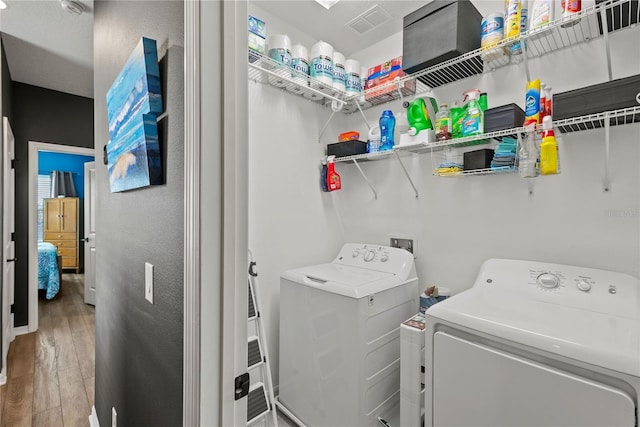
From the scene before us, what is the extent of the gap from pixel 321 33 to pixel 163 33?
5.64 feet

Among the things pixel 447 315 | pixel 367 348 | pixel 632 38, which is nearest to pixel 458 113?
pixel 632 38

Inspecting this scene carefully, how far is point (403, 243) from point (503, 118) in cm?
101

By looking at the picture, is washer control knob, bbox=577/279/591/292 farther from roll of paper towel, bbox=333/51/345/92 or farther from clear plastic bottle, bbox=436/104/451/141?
roll of paper towel, bbox=333/51/345/92

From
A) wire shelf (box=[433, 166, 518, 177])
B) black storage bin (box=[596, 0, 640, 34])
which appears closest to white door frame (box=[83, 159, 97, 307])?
wire shelf (box=[433, 166, 518, 177])

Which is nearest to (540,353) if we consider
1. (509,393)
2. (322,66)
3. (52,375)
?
(509,393)

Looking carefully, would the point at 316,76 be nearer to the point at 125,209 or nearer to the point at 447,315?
the point at 125,209

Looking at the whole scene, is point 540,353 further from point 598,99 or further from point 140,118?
point 140,118

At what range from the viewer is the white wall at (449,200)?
143 centimetres

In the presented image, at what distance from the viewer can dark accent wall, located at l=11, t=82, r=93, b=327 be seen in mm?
3303

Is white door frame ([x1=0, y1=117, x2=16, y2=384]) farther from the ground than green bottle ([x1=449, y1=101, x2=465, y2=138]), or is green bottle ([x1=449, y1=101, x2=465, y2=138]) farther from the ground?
green bottle ([x1=449, y1=101, x2=465, y2=138])

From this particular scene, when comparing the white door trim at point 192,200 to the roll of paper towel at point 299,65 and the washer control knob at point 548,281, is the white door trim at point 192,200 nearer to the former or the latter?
the roll of paper towel at point 299,65

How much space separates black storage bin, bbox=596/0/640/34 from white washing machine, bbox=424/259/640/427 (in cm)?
109

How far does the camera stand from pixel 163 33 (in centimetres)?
87

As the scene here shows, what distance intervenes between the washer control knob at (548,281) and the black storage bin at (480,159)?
0.59m
